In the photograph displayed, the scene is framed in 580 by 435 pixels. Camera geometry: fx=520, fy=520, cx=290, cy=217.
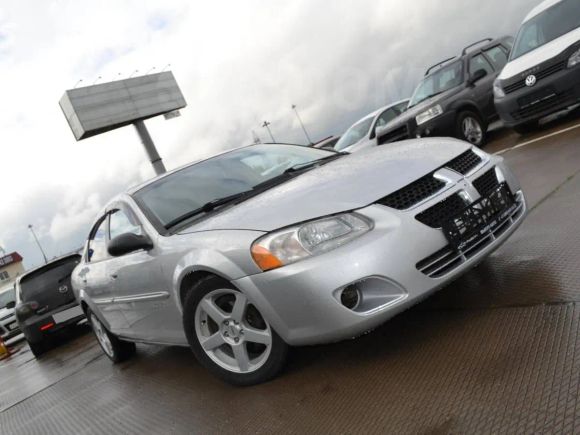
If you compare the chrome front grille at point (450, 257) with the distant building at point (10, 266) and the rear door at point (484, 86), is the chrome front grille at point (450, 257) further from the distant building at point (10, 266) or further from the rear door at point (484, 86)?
the distant building at point (10, 266)

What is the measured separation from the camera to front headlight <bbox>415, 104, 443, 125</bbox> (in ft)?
30.6

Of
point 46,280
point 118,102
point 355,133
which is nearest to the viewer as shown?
point 46,280

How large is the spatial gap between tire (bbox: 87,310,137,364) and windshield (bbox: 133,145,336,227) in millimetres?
1945

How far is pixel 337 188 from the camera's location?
2822 millimetres

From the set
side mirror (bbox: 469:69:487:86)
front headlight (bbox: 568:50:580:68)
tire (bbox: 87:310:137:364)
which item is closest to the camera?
tire (bbox: 87:310:137:364)

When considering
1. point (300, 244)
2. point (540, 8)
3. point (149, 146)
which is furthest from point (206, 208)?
point (149, 146)

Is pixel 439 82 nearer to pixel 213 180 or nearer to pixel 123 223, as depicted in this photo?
pixel 213 180

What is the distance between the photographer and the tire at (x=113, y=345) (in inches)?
201

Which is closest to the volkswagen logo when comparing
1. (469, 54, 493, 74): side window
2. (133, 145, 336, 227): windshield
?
(469, 54, 493, 74): side window

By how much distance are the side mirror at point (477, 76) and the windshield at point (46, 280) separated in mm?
7612

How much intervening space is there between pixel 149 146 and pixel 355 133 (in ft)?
96.5

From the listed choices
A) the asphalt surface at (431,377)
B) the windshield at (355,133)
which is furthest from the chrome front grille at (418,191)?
the windshield at (355,133)

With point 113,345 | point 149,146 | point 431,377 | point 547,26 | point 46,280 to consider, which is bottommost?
point 431,377

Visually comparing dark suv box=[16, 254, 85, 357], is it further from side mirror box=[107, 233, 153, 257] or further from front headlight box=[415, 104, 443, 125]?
front headlight box=[415, 104, 443, 125]
